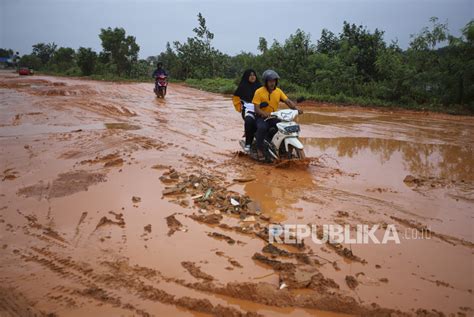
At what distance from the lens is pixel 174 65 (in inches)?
1617

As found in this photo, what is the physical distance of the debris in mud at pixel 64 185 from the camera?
4825mm

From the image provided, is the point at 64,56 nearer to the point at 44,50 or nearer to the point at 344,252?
the point at 44,50

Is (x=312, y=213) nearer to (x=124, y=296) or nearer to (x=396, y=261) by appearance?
(x=396, y=261)

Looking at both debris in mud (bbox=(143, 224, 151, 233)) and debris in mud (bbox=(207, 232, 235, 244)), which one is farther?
debris in mud (bbox=(143, 224, 151, 233))

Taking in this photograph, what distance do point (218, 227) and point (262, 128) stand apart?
290 cm

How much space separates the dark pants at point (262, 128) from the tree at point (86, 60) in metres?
41.5

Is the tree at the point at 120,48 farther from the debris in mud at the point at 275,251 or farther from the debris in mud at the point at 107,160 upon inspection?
the debris in mud at the point at 275,251

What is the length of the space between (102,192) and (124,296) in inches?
99.4

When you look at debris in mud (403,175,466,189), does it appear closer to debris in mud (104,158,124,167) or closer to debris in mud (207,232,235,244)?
debris in mud (207,232,235,244)

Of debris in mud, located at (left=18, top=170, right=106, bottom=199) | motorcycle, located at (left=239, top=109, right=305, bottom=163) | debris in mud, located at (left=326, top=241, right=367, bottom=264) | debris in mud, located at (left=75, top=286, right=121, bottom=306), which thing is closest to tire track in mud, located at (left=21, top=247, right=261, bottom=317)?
debris in mud, located at (left=75, top=286, right=121, bottom=306)

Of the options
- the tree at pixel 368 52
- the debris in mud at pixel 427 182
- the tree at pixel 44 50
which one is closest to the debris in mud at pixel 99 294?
the debris in mud at pixel 427 182

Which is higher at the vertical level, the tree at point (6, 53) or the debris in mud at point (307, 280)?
the tree at point (6, 53)

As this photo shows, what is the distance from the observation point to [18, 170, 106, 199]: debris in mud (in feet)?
15.8

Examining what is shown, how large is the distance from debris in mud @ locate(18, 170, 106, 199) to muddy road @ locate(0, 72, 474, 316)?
1.1 inches
